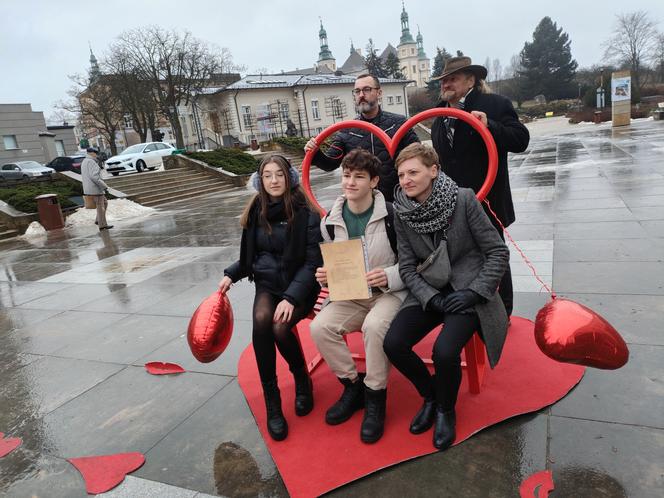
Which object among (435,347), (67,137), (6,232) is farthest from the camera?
(67,137)

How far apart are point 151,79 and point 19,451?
36.3 meters

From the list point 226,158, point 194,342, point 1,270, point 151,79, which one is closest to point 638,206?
point 194,342

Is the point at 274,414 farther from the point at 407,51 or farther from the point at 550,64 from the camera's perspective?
the point at 407,51

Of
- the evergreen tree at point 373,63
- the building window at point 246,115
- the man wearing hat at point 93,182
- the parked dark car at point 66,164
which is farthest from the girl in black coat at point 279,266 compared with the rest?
the evergreen tree at point 373,63

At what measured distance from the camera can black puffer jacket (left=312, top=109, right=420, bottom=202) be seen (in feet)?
11.0

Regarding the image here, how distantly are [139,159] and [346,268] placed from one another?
22988mm

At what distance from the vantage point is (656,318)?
3486 millimetres

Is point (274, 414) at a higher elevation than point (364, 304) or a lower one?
lower

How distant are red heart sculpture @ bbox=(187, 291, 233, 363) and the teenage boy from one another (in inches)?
21.8

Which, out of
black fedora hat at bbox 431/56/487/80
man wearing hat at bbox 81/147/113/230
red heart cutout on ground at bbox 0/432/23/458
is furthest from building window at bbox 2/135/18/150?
black fedora hat at bbox 431/56/487/80

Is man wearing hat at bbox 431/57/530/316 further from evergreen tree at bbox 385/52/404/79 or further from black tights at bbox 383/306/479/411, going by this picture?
evergreen tree at bbox 385/52/404/79

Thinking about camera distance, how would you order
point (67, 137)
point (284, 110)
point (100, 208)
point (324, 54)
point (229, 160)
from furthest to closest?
point (324, 54), point (284, 110), point (67, 137), point (229, 160), point (100, 208)

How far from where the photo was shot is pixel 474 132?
3135 millimetres

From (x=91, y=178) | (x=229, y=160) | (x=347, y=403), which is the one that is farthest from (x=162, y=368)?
(x=229, y=160)
